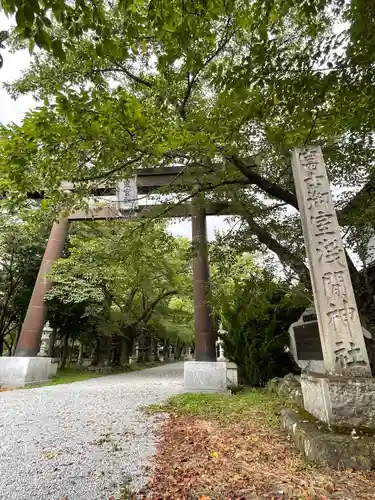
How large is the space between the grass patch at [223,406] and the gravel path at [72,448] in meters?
0.73

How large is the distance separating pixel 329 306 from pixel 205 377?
5.07 m

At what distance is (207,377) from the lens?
746 centimetres

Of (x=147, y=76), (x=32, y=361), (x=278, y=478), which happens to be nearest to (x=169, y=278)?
(x=32, y=361)

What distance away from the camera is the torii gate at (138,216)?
7676mm

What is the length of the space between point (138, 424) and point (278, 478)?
8.74 feet

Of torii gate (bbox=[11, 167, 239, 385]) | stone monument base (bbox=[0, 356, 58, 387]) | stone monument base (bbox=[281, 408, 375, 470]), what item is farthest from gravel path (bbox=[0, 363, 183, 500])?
torii gate (bbox=[11, 167, 239, 385])

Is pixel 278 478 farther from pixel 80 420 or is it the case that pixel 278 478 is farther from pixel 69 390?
pixel 69 390

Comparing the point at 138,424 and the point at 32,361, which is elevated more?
the point at 32,361

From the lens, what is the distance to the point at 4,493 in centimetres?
229

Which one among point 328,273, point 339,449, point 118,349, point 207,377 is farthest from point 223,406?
point 118,349

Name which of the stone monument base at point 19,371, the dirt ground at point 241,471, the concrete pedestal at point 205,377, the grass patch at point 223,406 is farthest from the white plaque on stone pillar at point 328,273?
the stone monument base at point 19,371

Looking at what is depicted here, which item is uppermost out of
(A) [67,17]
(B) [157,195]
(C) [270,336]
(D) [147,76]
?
(D) [147,76]

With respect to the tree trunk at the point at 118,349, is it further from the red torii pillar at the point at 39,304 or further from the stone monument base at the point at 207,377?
the stone monument base at the point at 207,377

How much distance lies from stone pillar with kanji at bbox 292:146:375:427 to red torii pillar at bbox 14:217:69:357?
23.4 ft
